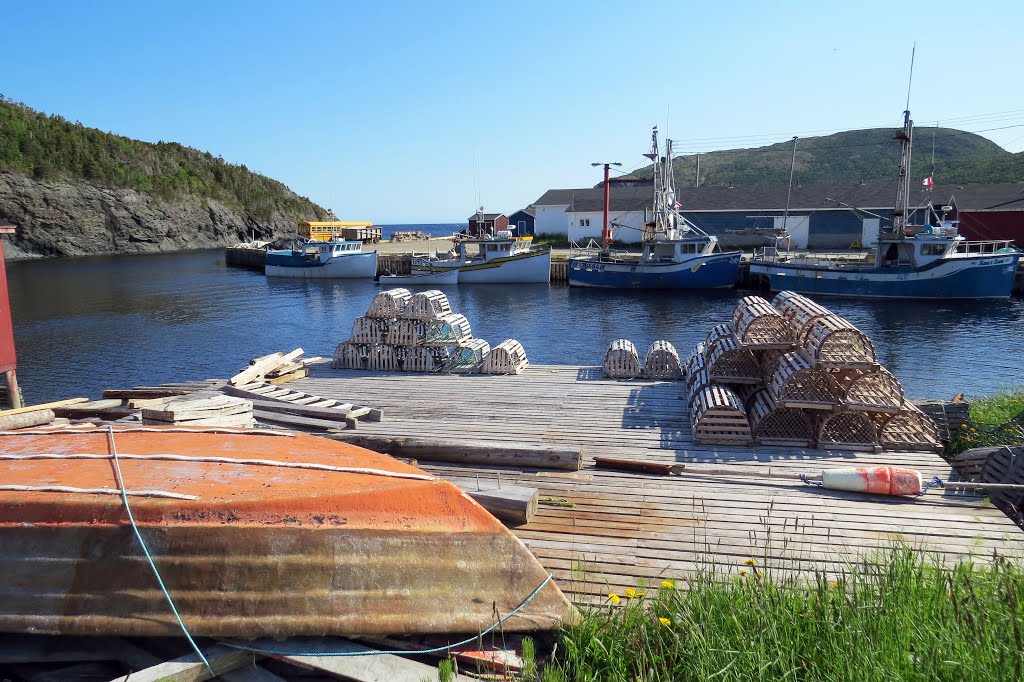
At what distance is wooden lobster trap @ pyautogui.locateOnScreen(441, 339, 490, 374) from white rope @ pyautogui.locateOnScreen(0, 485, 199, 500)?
9.64 metres

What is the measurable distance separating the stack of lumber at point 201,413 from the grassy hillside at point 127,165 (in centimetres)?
8372

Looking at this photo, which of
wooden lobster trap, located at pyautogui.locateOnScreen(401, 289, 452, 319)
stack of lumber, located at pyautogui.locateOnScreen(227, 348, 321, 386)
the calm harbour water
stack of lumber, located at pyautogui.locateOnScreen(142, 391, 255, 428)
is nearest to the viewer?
stack of lumber, located at pyautogui.locateOnScreen(142, 391, 255, 428)

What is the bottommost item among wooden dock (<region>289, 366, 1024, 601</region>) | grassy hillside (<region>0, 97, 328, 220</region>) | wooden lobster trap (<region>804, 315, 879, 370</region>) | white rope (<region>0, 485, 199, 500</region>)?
wooden dock (<region>289, 366, 1024, 601</region>)

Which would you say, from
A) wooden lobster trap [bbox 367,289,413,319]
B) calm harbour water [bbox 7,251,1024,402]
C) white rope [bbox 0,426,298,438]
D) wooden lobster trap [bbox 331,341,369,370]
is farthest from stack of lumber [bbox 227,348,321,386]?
calm harbour water [bbox 7,251,1024,402]

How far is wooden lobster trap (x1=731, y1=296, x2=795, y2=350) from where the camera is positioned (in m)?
10.6

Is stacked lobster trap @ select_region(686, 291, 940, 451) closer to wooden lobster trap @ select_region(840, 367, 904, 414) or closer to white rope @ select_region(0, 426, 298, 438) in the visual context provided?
wooden lobster trap @ select_region(840, 367, 904, 414)

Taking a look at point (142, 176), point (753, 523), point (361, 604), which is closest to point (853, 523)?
point (753, 523)

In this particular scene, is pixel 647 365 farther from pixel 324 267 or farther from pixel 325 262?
pixel 324 267

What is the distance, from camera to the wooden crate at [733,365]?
10.9 metres

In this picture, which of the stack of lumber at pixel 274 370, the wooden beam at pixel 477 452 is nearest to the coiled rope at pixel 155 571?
the wooden beam at pixel 477 452

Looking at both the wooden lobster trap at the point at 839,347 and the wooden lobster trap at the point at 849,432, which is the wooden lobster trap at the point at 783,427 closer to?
the wooden lobster trap at the point at 849,432

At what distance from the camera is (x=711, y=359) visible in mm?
11414

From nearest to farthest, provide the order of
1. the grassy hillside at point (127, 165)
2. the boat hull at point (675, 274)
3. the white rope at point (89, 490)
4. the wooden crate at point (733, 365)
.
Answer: the white rope at point (89, 490) → the wooden crate at point (733, 365) → the boat hull at point (675, 274) → the grassy hillside at point (127, 165)

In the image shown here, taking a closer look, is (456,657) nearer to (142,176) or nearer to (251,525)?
(251,525)
